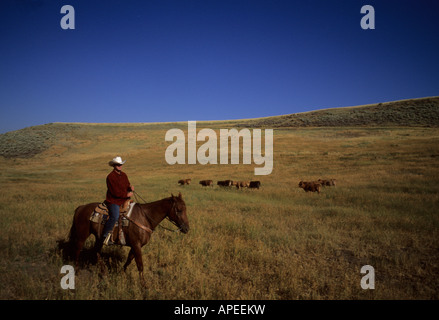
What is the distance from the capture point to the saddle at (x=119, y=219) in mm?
4965

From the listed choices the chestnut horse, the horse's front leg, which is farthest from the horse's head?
the horse's front leg

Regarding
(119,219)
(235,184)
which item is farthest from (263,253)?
(235,184)

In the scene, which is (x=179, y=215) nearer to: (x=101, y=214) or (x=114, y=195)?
(x=114, y=195)

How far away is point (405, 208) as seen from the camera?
10227 mm

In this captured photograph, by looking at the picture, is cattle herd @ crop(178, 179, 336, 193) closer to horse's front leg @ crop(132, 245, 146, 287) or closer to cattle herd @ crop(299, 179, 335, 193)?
cattle herd @ crop(299, 179, 335, 193)

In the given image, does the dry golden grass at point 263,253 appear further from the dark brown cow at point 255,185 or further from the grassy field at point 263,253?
the dark brown cow at point 255,185

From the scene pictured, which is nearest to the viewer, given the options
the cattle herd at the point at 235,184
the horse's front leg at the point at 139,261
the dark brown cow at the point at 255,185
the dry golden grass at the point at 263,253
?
the dry golden grass at the point at 263,253

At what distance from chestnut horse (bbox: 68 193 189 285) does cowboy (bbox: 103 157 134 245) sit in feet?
→ 1.05

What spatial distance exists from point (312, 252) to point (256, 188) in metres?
12.1

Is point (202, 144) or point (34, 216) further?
point (202, 144)

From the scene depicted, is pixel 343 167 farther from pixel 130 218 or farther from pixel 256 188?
pixel 130 218

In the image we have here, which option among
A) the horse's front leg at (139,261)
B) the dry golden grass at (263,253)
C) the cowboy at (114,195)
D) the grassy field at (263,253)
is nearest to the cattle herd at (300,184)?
the grassy field at (263,253)

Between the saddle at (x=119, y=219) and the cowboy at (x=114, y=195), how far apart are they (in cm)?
11
